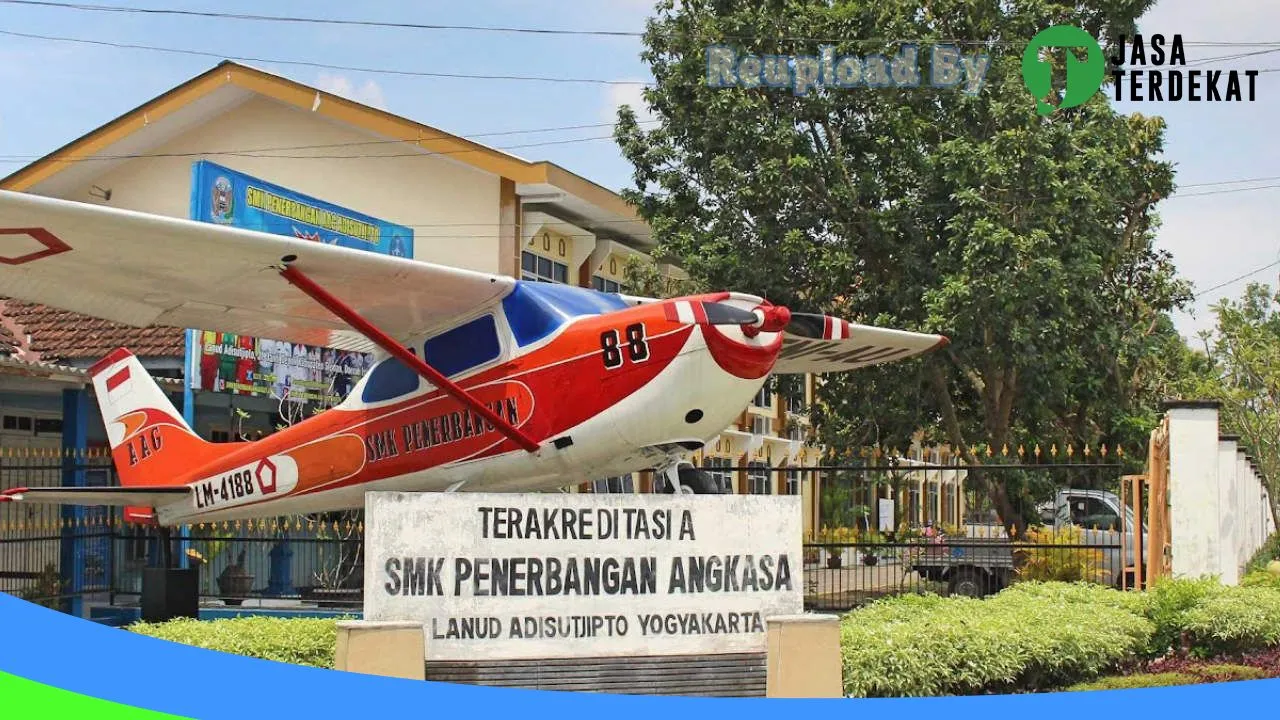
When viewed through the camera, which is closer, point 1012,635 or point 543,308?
point 1012,635

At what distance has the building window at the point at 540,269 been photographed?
2483 centimetres

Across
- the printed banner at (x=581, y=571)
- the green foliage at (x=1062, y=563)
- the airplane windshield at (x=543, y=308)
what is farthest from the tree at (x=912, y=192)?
the printed banner at (x=581, y=571)

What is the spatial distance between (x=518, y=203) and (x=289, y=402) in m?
6.15

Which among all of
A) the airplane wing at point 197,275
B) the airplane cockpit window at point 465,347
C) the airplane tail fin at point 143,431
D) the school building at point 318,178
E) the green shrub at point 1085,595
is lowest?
the green shrub at point 1085,595

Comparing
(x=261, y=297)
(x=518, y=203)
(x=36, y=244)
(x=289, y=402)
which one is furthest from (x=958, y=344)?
(x=36, y=244)

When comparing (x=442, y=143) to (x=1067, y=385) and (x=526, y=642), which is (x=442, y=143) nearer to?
(x=1067, y=385)

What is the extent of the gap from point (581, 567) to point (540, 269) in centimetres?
1778

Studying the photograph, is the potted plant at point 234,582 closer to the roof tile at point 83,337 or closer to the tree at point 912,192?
the roof tile at point 83,337

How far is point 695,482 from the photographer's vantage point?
9.61 m

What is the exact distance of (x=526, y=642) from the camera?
7.96m

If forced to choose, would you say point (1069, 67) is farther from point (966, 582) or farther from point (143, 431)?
point (143, 431)

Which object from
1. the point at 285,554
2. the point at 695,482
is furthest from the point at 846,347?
the point at 285,554

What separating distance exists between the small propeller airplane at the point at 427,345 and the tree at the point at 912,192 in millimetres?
7412

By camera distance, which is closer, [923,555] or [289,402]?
[923,555]
